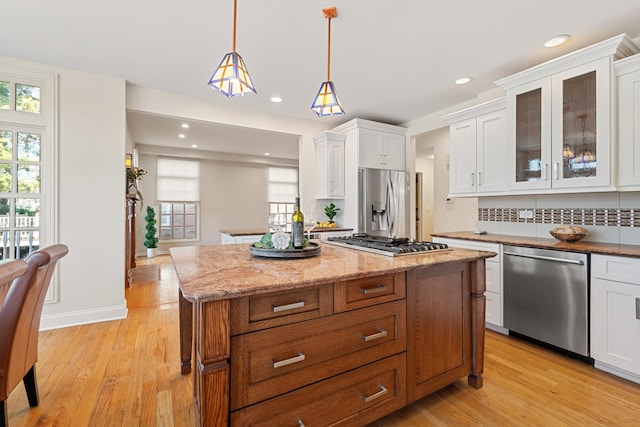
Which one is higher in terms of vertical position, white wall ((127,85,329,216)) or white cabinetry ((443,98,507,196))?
white wall ((127,85,329,216))

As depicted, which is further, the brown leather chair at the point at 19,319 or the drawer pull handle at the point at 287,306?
the brown leather chair at the point at 19,319

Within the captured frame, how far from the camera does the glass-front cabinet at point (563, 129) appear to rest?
2254 millimetres

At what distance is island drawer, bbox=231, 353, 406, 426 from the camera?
121 cm

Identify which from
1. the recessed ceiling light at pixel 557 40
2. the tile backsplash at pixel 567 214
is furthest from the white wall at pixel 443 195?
the recessed ceiling light at pixel 557 40

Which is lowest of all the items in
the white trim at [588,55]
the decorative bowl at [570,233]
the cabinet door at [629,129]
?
the decorative bowl at [570,233]

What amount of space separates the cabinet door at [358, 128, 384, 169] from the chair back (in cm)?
364

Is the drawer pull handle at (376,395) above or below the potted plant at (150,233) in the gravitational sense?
below

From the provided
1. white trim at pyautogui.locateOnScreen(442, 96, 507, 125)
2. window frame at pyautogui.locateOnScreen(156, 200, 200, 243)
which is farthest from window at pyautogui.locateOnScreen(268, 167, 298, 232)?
white trim at pyautogui.locateOnScreen(442, 96, 507, 125)

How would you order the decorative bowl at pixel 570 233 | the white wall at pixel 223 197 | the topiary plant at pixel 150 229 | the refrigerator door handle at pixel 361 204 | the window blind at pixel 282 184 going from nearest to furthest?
1. the decorative bowl at pixel 570 233
2. the refrigerator door handle at pixel 361 204
3. the topiary plant at pixel 150 229
4. the white wall at pixel 223 197
5. the window blind at pixel 282 184

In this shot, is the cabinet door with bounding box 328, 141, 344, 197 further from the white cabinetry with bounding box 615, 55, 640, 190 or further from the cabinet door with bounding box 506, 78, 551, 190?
the white cabinetry with bounding box 615, 55, 640, 190

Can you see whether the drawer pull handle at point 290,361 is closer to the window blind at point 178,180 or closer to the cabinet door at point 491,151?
the cabinet door at point 491,151

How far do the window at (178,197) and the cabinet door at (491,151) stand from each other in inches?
265

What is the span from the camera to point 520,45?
8.30 ft

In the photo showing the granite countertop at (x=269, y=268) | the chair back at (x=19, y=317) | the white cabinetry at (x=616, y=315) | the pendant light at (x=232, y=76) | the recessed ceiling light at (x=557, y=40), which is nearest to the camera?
the granite countertop at (x=269, y=268)
